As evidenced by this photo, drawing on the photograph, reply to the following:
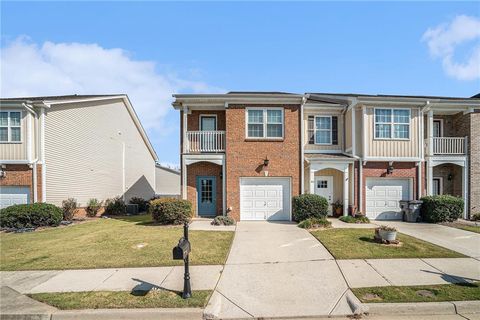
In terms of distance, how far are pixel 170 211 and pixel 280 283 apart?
776 centimetres

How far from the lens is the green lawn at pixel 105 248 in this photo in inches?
271

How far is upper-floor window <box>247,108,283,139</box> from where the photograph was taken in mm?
13742

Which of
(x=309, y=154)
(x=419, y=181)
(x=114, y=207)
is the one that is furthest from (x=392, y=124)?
(x=114, y=207)

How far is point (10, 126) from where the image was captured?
13.7m

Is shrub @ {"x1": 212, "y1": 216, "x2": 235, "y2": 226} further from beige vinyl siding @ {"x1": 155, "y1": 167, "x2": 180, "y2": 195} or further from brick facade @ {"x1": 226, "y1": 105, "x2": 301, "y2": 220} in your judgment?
beige vinyl siding @ {"x1": 155, "y1": 167, "x2": 180, "y2": 195}

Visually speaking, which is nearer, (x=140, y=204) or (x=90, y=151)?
(x=90, y=151)

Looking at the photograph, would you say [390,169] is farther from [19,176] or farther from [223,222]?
[19,176]

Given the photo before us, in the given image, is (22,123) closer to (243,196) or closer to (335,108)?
(243,196)

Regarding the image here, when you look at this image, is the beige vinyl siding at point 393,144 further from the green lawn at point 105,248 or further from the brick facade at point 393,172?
the green lawn at point 105,248

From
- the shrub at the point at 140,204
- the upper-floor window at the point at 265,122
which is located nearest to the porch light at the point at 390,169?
the upper-floor window at the point at 265,122

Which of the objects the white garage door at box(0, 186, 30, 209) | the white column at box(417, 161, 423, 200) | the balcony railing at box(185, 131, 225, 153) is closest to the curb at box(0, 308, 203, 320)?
the balcony railing at box(185, 131, 225, 153)

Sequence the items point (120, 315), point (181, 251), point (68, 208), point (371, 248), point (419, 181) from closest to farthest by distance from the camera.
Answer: point (120, 315), point (181, 251), point (371, 248), point (419, 181), point (68, 208)

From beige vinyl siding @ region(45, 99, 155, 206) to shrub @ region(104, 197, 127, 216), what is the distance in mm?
645

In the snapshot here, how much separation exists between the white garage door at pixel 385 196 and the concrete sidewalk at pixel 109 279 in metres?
10.7
